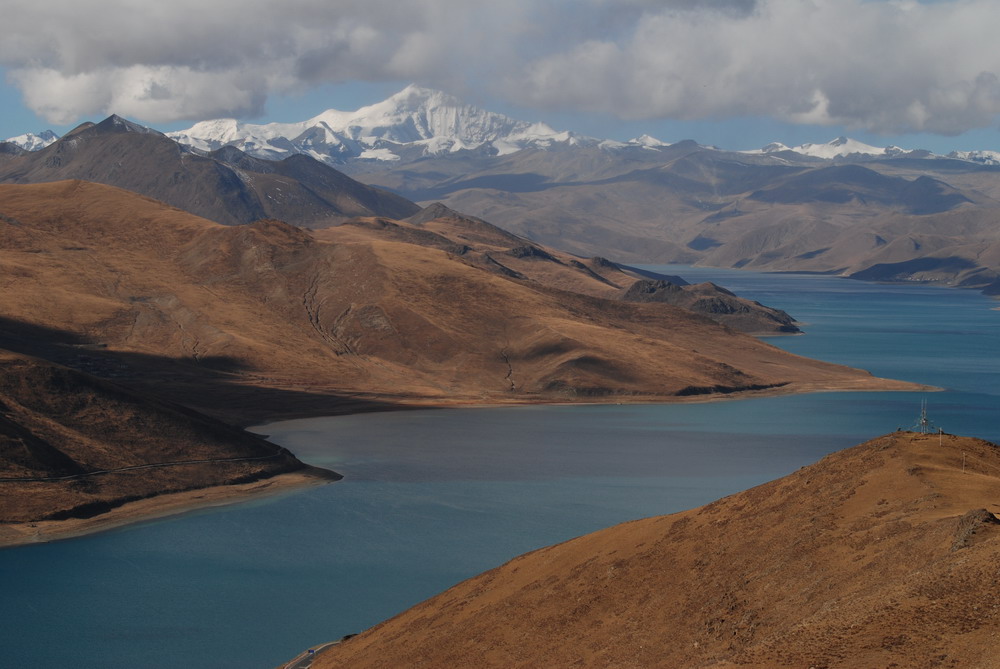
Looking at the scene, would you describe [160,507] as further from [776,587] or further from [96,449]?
[776,587]

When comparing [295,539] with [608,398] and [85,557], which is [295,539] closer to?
[85,557]

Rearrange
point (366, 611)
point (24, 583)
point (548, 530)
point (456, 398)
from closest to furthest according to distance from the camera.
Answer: point (366, 611) → point (24, 583) → point (548, 530) → point (456, 398)

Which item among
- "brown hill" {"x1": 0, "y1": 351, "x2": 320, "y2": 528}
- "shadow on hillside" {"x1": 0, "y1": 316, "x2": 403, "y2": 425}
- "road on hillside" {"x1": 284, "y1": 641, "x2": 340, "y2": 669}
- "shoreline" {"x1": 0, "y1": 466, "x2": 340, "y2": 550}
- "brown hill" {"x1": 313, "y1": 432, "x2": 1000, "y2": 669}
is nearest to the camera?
"brown hill" {"x1": 313, "y1": 432, "x2": 1000, "y2": 669}

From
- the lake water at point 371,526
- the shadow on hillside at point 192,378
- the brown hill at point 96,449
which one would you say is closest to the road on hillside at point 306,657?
the lake water at point 371,526

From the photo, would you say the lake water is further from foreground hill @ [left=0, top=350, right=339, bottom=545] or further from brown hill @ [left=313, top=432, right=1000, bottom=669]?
brown hill @ [left=313, top=432, right=1000, bottom=669]

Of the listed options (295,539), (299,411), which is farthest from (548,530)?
(299,411)

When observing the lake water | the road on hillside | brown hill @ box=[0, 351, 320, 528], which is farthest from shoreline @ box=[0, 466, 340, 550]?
the road on hillside
